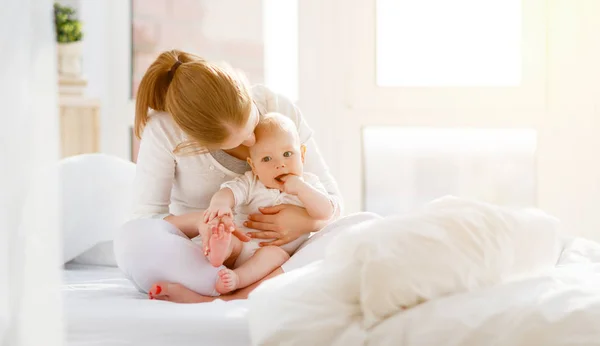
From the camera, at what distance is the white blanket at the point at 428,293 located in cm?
109

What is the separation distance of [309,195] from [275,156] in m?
0.11

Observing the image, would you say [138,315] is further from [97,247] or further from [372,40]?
[372,40]

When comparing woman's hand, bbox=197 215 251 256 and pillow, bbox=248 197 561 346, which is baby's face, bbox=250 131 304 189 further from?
pillow, bbox=248 197 561 346

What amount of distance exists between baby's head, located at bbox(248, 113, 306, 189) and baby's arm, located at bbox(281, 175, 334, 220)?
0.02m

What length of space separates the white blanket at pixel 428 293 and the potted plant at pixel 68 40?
2.02 metres

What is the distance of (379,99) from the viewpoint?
10.2 feet

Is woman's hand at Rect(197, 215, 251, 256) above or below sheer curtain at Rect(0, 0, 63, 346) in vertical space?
below

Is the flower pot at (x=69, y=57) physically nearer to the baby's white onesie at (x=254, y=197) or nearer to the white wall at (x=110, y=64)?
the white wall at (x=110, y=64)

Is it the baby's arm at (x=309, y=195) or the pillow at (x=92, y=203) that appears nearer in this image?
the baby's arm at (x=309, y=195)

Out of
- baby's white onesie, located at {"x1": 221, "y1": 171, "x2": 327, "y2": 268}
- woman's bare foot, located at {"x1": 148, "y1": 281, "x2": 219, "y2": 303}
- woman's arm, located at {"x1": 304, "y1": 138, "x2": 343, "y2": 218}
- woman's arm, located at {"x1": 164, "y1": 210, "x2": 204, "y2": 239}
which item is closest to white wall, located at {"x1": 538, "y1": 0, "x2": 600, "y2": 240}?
woman's arm, located at {"x1": 304, "y1": 138, "x2": 343, "y2": 218}

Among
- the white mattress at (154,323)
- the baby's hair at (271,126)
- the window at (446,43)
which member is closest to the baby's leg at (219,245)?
the white mattress at (154,323)

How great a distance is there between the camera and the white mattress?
1282mm

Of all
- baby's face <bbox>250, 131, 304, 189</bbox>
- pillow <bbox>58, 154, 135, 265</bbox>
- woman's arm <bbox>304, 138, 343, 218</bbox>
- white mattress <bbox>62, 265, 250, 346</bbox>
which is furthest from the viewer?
pillow <bbox>58, 154, 135, 265</bbox>

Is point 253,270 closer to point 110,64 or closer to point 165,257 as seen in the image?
point 165,257
